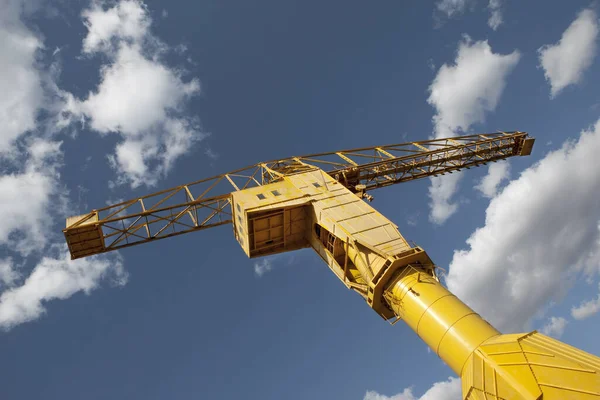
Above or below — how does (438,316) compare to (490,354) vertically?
above

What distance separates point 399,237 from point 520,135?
2493 cm

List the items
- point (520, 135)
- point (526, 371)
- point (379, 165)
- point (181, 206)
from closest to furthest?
point (526, 371), point (181, 206), point (379, 165), point (520, 135)

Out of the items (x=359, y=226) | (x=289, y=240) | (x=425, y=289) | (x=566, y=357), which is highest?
(x=289, y=240)

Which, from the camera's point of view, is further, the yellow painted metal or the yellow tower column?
the yellow tower column

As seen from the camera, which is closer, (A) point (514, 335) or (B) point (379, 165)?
(A) point (514, 335)

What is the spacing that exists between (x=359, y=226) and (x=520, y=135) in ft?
83.1

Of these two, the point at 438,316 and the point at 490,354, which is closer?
the point at 490,354

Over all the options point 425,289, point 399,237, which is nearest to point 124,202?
point 399,237

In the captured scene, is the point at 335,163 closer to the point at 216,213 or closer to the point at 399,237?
the point at 216,213

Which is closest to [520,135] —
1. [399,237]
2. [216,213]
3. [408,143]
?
[408,143]

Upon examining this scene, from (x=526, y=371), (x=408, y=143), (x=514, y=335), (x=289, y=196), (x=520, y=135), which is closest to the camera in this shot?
(x=526, y=371)

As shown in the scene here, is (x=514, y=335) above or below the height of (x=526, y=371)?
above

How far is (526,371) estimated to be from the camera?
356 inches

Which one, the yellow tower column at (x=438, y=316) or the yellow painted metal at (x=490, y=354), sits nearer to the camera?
the yellow painted metal at (x=490, y=354)
